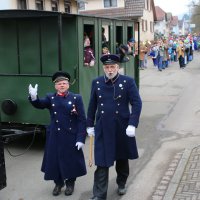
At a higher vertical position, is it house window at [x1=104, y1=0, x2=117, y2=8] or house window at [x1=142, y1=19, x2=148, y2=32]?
house window at [x1=104, y1=0, x2=117, y2=8]

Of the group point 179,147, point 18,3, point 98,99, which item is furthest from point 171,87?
point 98,99

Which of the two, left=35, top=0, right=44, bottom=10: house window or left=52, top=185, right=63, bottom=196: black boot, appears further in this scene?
left=35, top=0, right=44, bottom=10: house window

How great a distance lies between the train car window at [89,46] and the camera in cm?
805

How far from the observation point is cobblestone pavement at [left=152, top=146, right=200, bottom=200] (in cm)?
517

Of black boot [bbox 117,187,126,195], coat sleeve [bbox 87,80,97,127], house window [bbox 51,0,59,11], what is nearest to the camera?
coat sleeve [bbox 87,80,97,127]

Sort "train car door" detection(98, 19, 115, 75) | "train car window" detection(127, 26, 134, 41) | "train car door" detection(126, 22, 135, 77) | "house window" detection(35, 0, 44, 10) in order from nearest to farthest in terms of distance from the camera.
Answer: "train car door" detection(98, 19, 115, 75)
"train car door" detection(126, 22, 135, 77)
"train car window" detection(127, 26, 134, 41)
"house window" detection(35, 0, 44, 10)

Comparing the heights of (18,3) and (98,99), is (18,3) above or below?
above

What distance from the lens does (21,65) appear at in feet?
25.7

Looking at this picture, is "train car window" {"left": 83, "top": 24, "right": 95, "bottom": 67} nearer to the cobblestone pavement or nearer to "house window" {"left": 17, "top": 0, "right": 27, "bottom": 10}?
the cobblestone pavement

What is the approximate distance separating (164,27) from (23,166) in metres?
85.9

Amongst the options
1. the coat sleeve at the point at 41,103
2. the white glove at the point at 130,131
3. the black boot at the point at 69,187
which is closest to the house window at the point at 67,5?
the coat sleeve at the point at 41,103

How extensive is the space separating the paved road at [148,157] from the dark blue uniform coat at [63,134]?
41 cm

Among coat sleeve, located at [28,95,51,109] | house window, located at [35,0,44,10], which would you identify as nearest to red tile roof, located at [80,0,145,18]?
house window, located at [35,0,44,10]

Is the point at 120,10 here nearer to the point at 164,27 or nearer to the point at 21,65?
the point at 21,65
